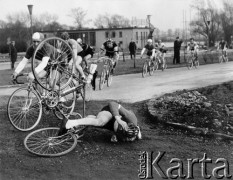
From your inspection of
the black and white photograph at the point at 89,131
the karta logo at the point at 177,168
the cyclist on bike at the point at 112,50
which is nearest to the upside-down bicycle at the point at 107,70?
the cyclist on bike at the point at 112,50

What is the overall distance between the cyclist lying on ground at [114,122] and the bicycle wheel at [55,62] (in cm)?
86

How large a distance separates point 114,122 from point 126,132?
0.28 meters

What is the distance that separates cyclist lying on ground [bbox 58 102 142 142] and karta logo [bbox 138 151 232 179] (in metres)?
0.58

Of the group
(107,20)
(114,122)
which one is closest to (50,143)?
(114,122)

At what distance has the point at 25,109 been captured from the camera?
25.2 ft

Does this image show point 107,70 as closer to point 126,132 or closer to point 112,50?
point 112,50

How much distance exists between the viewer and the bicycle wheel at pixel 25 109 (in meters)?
7.60

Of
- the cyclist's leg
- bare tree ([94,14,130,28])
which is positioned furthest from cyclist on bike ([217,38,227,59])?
the cyclist's leg

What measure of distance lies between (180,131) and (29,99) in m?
3.02

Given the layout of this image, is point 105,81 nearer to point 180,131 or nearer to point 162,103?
point 162,103

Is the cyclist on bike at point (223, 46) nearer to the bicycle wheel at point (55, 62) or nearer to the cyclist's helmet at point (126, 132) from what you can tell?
the bicycle wheel at point (55, 62)

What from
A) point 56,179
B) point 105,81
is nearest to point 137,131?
point 56,179

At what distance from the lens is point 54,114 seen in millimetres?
8719

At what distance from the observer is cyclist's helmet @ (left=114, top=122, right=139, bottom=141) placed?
22.9 ft
